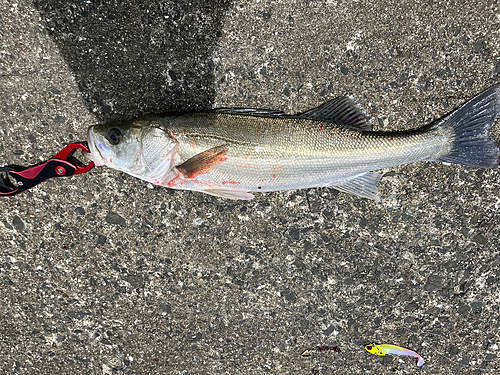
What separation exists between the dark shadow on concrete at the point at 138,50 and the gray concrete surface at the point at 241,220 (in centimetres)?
1

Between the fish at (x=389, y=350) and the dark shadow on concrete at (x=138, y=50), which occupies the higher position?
the dark shadow on concrete at (x=138, y=50)

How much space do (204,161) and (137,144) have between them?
1.60 feet

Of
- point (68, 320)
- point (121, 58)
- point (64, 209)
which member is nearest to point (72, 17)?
point (121, 58)

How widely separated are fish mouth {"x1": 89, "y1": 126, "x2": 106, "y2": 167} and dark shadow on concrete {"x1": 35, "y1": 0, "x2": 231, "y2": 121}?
0.34m

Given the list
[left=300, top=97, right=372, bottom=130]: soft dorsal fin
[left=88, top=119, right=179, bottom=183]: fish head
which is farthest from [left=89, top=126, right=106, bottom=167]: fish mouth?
[left=300, top=97, right=372, bottom=130]: soft dorsal fin

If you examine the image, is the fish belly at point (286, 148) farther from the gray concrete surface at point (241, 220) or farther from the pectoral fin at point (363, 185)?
the gray concrete surface at point (241, 220)

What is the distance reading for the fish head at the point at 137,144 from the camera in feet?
7.29

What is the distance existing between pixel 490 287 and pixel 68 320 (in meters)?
3.79

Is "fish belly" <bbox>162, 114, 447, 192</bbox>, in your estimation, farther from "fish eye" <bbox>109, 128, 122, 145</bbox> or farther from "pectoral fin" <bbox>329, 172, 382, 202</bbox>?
"fish eye" <bbox>109, 128, 122, 145</bbox>

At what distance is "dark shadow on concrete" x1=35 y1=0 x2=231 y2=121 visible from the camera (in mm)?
2424

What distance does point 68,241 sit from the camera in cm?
275

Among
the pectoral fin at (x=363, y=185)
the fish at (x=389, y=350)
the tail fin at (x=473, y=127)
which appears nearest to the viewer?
the tail fin at (x=473, y=127)

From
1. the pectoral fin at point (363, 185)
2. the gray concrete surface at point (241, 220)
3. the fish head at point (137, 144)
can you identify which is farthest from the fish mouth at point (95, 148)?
the pectoral fin at point (363, 185)

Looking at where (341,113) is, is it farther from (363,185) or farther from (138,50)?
(138,50)
